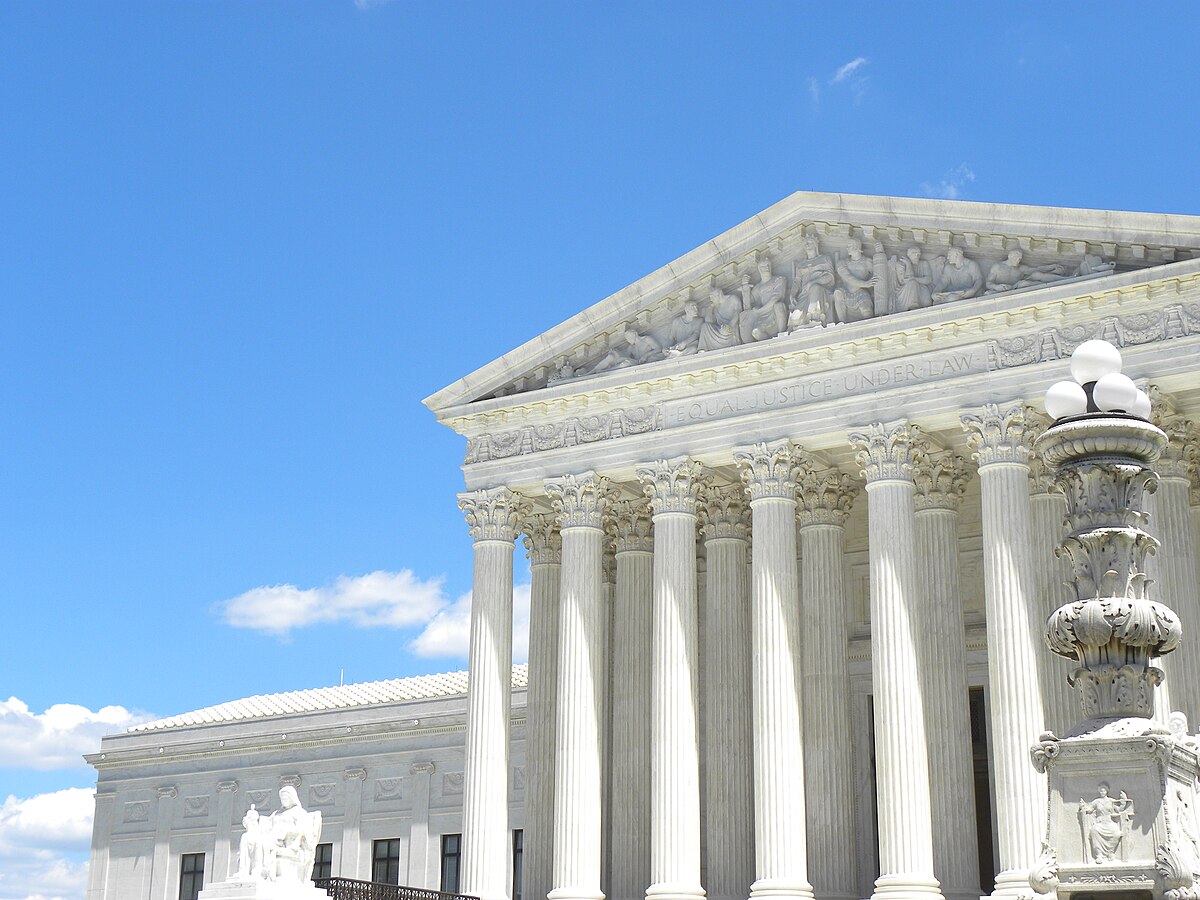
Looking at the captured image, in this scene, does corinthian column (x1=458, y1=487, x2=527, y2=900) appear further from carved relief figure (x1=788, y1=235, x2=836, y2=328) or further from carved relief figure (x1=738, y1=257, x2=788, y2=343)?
carved relief figure (x1=788, y1=235, x2=836, y2=328)

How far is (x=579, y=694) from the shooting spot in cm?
3516

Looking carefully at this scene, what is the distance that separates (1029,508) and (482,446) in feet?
43.5

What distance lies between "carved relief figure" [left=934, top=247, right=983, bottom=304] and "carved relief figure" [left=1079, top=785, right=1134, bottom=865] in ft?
66.3

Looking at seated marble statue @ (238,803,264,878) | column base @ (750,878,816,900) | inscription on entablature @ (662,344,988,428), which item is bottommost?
column base @ (750,878,816,900)

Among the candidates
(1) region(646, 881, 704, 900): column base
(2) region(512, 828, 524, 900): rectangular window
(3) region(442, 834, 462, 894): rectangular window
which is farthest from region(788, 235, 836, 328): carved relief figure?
(3) region(442, 834, 462, 894): rectangular window

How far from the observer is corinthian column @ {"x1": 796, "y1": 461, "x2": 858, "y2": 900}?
3391cm

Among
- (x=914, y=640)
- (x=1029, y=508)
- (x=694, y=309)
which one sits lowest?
(x=914, y=640)

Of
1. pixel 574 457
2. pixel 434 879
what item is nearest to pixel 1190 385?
pixel 574 457

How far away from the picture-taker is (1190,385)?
1175 inches

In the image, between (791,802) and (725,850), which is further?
(725,850)

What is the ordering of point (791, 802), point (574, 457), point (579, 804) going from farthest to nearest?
Answer: point (574, 457)
point (579, 804)
point (791, 802)

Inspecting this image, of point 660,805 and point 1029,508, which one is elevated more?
point 1029,508

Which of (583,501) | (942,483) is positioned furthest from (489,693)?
(942,483)

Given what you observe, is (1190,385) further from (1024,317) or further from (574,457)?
(574,457)
